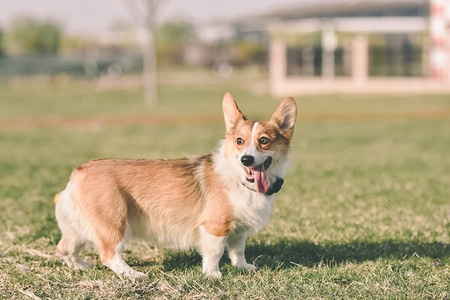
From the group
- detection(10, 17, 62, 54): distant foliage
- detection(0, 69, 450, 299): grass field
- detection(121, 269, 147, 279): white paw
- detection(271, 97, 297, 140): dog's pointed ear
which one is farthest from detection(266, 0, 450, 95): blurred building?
detection(10, 17, 62, 54): distant foliage

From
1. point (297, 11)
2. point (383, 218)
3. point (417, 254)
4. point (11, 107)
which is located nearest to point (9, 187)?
point (383, 218)

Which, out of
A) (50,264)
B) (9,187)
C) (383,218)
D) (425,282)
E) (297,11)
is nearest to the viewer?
(425,282)

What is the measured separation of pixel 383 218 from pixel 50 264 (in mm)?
3450

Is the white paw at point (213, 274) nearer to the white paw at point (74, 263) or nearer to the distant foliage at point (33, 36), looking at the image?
the white paw at point (74, 263)

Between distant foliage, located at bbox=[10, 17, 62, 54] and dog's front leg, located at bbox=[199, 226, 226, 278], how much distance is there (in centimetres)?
8695

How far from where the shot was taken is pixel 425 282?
15.9 feet

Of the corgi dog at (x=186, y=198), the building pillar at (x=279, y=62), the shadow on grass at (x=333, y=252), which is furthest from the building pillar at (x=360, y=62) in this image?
the corgi dog at (x=186, y=198)

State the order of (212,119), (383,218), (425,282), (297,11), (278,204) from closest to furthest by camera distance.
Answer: (425,282)
(383,218)
(278,204)
(212,119)
(297,11)

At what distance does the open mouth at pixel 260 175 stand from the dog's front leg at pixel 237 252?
0.53 meters

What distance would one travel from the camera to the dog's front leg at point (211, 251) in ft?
16.5

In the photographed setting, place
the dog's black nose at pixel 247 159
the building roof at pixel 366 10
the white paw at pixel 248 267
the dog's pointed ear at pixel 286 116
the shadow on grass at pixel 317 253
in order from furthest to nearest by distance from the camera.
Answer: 1. the building roof at pixel 366 10
2. the shadow on grass at pixel 317 253
3. the white paw at pixel 248 267
4. the dog's pointed ear at pixel 286 116
5. the dog's black nose at pixel 247 159

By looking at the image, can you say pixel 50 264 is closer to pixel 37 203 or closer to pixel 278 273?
pixel 278 273

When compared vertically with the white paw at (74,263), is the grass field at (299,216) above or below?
below

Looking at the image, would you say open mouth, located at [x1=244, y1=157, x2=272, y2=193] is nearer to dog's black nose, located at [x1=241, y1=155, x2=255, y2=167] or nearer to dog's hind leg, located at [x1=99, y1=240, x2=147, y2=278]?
dog's black nose, located at [x1=241, y1=155, x2=255, y2=167]
